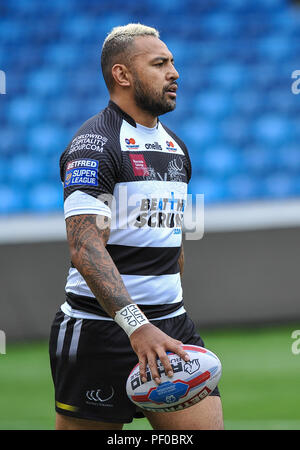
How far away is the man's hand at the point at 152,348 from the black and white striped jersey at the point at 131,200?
18.4 inches

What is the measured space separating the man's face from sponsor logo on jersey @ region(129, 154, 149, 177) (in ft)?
0.81

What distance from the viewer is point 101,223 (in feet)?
10.3

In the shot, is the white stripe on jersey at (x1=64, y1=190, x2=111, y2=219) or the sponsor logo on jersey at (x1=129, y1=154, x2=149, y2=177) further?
the sponsor logo on jersey at (x1=129, y1=154, x2=149, y2=177)

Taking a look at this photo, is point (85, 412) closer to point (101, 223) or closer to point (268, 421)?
point (101, 223)

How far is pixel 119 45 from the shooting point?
3.46 meters

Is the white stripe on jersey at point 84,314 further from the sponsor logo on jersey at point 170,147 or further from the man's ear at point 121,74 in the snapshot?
the man's ear at point 121,74

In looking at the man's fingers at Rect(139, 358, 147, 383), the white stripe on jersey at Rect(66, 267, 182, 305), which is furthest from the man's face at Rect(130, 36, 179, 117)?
the man's fingers at Rect(139, 358, 147, 383)

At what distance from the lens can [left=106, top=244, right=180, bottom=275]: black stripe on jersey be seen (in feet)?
11.0

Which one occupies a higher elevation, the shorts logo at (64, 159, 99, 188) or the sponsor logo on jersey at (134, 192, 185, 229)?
the shorts logo at (64, 159, 99, 188)

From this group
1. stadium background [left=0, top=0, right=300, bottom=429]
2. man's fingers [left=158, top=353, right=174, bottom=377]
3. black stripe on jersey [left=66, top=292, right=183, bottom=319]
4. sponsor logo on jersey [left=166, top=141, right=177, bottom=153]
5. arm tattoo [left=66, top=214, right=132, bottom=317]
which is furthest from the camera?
stadium background [left=0, top=0, right=300, bottom=429]

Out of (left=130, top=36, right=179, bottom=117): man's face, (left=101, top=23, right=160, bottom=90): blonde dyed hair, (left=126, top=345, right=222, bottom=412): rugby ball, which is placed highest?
(left=101, top=23, right=160, bottom=90): blonde dyed hair

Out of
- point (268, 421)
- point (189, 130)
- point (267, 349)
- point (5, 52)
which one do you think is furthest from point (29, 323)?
point (5, 52)

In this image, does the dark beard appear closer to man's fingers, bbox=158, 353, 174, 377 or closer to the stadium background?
man's fingers, bbox=158, 353, 174, 377

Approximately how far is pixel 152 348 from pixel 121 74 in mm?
1233
